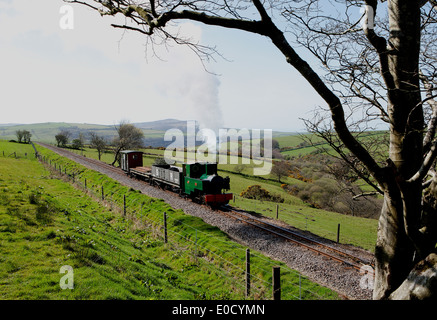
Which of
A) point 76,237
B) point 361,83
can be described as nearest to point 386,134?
point 361,83

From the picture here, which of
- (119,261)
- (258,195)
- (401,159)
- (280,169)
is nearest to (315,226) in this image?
(258,195)

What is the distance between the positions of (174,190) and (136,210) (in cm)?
653

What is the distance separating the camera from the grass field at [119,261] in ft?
19.2

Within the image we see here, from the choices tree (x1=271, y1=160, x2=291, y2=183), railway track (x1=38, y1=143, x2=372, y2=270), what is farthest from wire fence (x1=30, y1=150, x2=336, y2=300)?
tree (x1=271, y1=160, x2=291, y2=183)

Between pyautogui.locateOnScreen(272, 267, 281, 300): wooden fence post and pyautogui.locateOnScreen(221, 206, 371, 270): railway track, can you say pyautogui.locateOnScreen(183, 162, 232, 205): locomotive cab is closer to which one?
pyautogui.locateOnScreen(221, 206, 371, 270): railway track

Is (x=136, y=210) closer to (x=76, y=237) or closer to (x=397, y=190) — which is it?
(x=76, y=237)

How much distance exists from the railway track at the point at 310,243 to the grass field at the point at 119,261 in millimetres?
2456

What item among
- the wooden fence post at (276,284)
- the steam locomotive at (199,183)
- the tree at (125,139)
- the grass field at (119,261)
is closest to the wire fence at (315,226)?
the steam locomotive at (199,183)

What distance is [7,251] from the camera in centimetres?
682

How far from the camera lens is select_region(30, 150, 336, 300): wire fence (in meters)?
7.77

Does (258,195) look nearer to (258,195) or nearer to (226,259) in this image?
(258,195)

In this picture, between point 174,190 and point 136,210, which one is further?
point 174,190

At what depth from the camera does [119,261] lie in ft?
25.3
